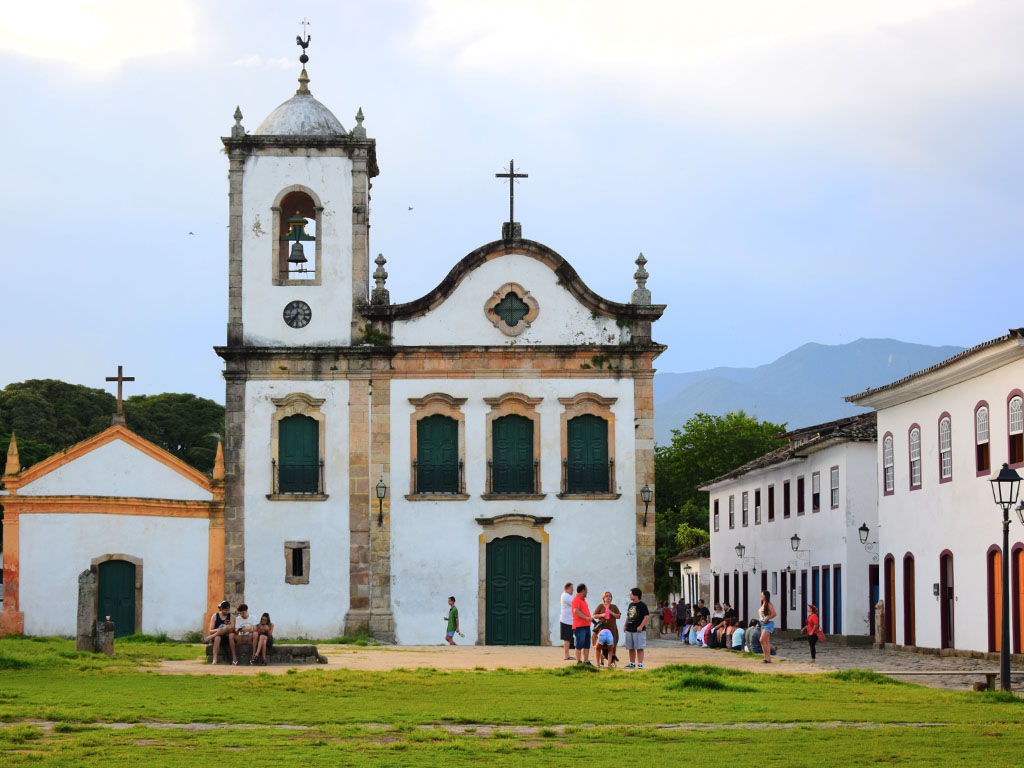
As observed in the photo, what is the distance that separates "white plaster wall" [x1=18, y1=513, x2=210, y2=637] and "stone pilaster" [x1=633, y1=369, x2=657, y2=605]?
9653 mm

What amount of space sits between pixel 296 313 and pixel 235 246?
2155 millimetres

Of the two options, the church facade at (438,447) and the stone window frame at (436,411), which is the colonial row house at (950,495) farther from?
the stone window frame at (436,411)

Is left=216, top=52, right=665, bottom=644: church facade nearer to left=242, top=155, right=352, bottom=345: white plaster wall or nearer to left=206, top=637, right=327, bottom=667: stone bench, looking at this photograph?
left=242, top=155, right=352, bottom=345: white plaster wall

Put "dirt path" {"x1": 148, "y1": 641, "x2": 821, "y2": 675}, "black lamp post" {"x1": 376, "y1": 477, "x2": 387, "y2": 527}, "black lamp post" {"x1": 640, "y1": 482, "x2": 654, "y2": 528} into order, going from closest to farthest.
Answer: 1. "dirt path" {"x1": 148, "y1": 641, "x2": 821, "y2": 675}
2. "black lamp post" {"x1": 640, "y1": 482, "x2": 654, "y2": 528}
3. "black lamp post" {"x1": 376, "y1": 477, "x2": 387, "y2": 527}

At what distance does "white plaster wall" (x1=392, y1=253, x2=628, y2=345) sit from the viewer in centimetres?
3544

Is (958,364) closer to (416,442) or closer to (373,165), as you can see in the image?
(416,442)

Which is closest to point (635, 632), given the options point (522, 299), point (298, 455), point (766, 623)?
point (766, 623)

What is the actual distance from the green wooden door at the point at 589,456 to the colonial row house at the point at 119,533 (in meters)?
7.87

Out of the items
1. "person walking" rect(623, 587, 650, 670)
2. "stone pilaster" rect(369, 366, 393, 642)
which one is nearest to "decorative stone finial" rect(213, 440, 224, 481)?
"stone pilaster" rect(369, 366, 393, 642)

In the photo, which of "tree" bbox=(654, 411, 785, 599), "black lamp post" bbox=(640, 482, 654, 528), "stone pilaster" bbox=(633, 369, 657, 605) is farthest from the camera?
"tree" bbox=(654, 411, 785, 599)

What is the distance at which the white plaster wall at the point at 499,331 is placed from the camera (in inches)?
1395

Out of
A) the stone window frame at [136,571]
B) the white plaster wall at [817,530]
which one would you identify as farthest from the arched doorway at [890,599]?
the stone window frame at [136,571]

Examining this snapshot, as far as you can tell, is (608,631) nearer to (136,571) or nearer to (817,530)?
(136,571)

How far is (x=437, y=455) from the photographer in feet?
115
